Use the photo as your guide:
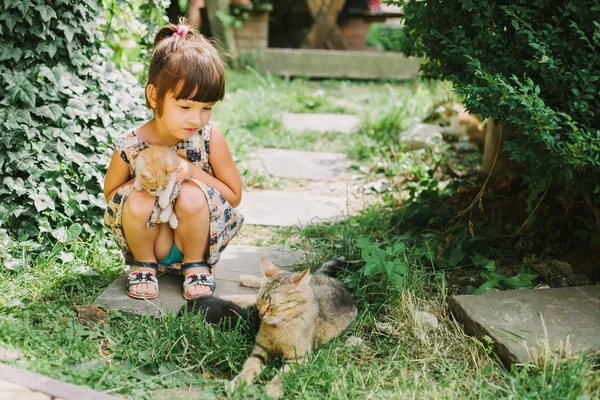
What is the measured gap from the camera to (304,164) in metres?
5.65

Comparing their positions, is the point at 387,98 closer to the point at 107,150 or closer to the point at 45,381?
the point at 107,150

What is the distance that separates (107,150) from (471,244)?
2342 mm

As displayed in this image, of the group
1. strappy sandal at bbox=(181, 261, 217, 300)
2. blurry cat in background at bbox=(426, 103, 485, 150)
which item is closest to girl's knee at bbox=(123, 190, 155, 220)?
strappy sandal at bbox=(181, 261, 217, 300)

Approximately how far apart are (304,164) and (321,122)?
140 cm

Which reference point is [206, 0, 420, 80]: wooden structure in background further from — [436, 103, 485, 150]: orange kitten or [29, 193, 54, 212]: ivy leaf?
[29, 193, 54, 212]: ivy leaf

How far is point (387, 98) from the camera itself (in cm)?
751

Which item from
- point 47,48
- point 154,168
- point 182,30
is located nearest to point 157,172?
point 154,168

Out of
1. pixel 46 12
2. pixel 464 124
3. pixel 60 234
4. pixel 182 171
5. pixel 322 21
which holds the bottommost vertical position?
pixel 60 234

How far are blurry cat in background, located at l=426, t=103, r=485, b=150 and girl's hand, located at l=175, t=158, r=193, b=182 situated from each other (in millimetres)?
3608

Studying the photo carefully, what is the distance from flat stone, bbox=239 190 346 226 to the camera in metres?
4.37

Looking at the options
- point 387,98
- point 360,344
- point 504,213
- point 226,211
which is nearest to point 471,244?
point 504,213

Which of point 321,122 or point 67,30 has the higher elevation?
point 67,30

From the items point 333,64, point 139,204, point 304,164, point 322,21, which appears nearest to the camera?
point 139,204

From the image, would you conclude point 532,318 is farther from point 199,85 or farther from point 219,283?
point 199,85
